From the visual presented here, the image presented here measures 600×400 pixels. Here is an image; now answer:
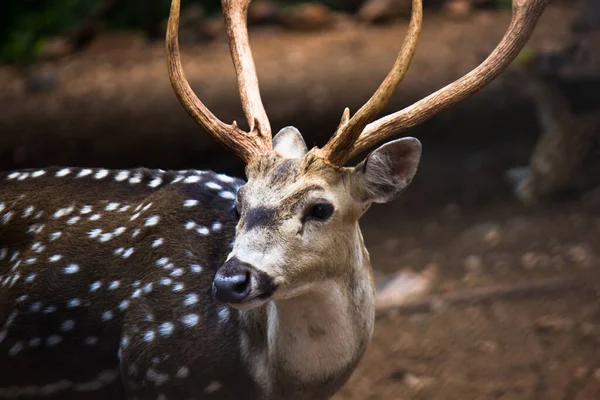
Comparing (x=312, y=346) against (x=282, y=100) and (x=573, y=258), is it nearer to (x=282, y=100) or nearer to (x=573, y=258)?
(x=573, y=258)

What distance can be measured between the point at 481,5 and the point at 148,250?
881cm

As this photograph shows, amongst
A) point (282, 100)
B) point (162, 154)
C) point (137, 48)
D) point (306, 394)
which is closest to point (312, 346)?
point (306, 394)

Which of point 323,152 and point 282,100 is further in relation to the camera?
point 282,100

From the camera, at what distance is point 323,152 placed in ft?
10.3

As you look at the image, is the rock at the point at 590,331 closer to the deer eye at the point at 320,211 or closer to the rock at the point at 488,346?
the rock at the point at 488,346

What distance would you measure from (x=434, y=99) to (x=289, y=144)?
63 cm

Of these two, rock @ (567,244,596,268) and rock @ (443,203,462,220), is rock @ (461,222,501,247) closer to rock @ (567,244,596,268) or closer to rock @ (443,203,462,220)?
rock @ (443,203,462,220)

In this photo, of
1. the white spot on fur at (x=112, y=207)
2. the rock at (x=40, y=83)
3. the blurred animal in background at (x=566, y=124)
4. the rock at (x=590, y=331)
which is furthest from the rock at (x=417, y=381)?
the rock at (x=40, y=83)

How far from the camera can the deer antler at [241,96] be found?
332cm

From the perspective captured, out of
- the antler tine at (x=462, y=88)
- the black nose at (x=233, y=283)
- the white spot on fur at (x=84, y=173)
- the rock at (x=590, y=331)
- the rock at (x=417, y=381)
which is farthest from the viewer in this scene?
the rock at (x=590, y=331)

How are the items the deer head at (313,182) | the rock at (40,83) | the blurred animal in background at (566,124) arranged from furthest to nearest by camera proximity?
the rock at (40,83) < the blurred animal in background at (566,124) < the deer head at (313,182)

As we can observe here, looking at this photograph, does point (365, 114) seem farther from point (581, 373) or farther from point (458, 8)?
point (458, 8)

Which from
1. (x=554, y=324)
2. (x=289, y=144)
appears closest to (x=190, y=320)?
(x=289, y=144)

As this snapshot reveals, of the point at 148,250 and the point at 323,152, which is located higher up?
the point at 323,152
